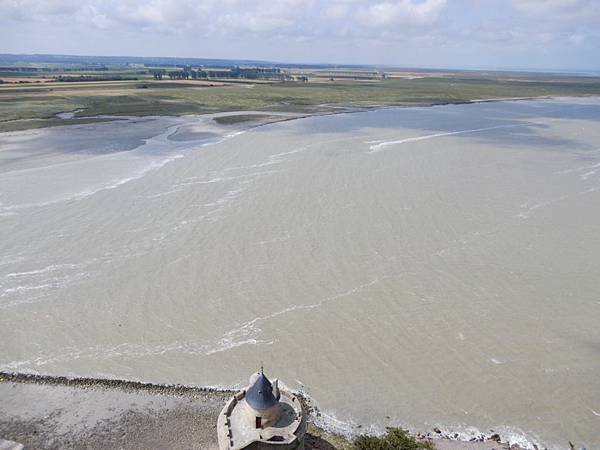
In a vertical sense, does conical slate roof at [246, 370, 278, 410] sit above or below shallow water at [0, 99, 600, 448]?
Answer: above

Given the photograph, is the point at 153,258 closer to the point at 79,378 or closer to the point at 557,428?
the point at 79,378

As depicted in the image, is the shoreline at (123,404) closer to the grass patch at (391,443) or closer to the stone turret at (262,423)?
the grass patch at (391,443)

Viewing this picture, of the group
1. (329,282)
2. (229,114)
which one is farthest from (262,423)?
(229,114)

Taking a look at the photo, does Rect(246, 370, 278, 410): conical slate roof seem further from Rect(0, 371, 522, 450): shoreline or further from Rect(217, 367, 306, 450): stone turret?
Rect(0, 371, 522, 450): shoreline

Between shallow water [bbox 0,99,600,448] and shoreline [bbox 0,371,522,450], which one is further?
shallow water [bbox 0,99,600,448]

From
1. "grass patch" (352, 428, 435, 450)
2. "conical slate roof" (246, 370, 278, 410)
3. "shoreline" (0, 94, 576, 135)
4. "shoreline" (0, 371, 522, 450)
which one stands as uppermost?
"conical slate roof" (246, 370, 278, 410)

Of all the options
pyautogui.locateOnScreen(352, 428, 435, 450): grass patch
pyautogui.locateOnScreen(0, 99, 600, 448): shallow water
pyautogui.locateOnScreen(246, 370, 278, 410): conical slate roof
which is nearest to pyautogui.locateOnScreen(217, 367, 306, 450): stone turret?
pyautogui.locateOnScreen(246, 370, 278, 410): conical slate roof

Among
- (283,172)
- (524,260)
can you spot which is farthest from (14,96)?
(524,260)

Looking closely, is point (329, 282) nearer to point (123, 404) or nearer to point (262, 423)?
point (123, 404)
